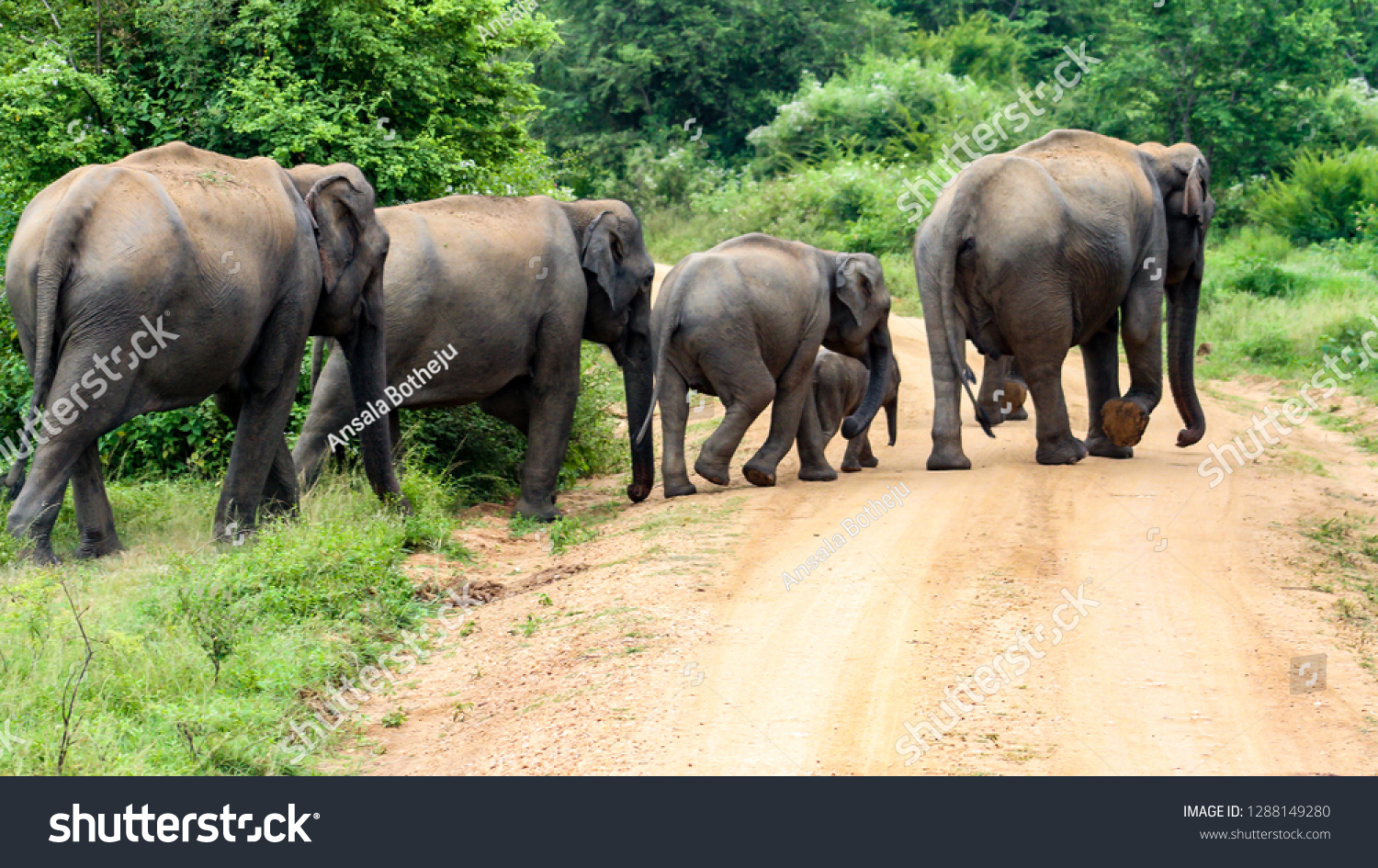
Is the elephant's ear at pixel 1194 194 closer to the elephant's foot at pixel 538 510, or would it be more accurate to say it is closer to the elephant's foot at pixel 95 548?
the elephant's foot at pixel 538 510

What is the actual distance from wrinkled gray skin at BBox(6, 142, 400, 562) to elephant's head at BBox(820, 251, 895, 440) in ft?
12.3

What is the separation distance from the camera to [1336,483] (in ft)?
36.7

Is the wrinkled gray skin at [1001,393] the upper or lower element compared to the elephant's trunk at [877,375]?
lower

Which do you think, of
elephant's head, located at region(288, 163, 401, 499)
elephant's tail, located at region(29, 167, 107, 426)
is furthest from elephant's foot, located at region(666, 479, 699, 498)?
elephant's tail, located at region(29, 167, 107, 426)

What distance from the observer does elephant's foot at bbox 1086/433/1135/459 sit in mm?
11547

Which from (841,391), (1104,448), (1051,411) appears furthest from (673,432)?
(1104,448)

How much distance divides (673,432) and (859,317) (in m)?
1.82

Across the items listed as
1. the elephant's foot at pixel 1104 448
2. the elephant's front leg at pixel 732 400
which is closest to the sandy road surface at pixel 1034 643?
the elephant's front leg at pixel 732 400

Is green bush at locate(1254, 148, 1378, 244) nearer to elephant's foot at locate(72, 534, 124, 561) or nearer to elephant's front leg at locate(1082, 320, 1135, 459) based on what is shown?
elephant's front leg at locate(1082, 320, 1135, 459)

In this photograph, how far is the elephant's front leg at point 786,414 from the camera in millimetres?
10367

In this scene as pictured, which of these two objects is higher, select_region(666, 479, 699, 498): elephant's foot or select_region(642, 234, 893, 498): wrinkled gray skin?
select_region(642, 234, 893, 498): wrinkled gray skin
